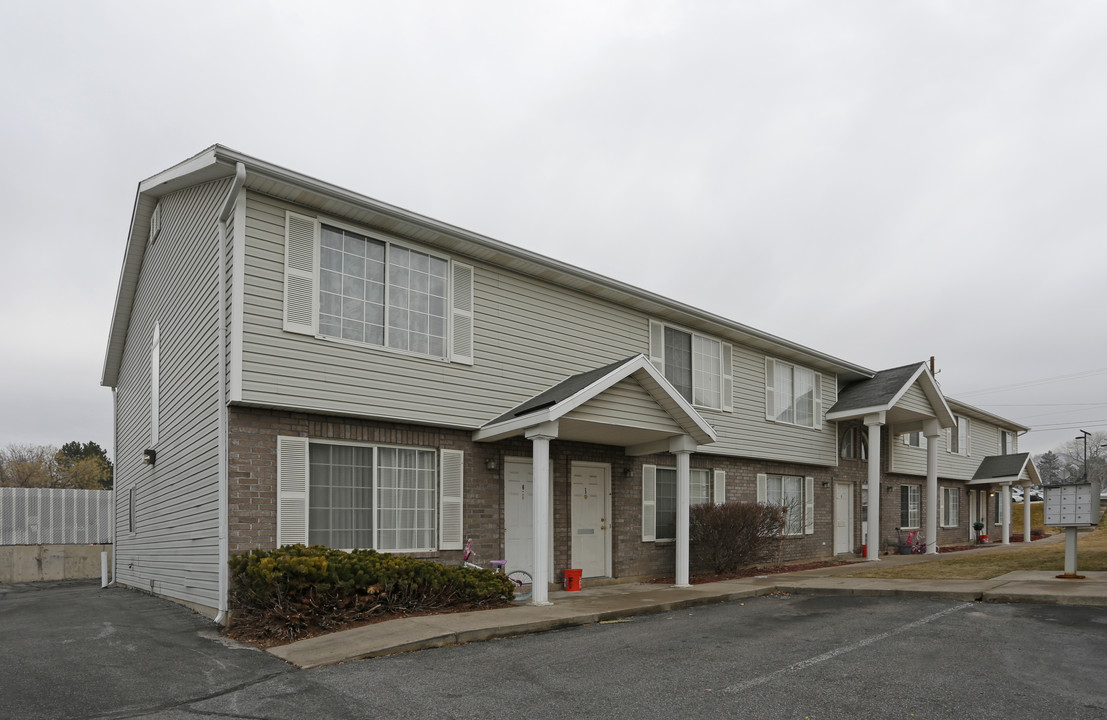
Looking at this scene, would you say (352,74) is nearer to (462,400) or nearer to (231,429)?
(462,400)

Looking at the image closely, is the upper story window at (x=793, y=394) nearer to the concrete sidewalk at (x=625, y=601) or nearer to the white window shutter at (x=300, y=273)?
Answer: the concrete sidewalk at (x=625, y=601)

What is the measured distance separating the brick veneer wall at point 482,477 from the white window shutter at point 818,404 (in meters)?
1.73

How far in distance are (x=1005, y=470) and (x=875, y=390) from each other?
1236 centimetres

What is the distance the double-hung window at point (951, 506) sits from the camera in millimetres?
27828

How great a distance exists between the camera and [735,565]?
51.2 feet

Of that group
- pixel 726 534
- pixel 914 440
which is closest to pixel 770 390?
pixel 726 534

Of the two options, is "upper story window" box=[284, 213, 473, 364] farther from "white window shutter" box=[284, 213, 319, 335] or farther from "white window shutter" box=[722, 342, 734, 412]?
"white window shutter" box=[722, 342, 734, 412]

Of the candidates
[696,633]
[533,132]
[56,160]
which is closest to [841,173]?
[533,132]

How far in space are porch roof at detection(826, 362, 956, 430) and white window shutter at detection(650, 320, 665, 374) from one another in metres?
7.00

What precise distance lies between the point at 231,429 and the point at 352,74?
1132cm

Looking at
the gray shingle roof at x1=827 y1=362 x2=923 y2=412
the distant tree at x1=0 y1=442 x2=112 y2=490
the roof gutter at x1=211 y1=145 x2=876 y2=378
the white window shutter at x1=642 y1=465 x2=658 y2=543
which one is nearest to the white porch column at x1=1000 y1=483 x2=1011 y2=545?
the gray shingle roof at x1=827 y1=362 x2=923 y2=412

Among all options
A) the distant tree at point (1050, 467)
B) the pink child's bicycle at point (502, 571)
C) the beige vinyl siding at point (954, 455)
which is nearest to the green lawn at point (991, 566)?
the beige vinyl siding at point (954, 455)

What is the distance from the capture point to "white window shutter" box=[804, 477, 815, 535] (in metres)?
19.6

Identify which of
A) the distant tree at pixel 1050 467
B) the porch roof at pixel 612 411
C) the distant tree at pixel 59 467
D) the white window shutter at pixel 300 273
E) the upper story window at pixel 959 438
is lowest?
the distant tree at pixel 1050 467
